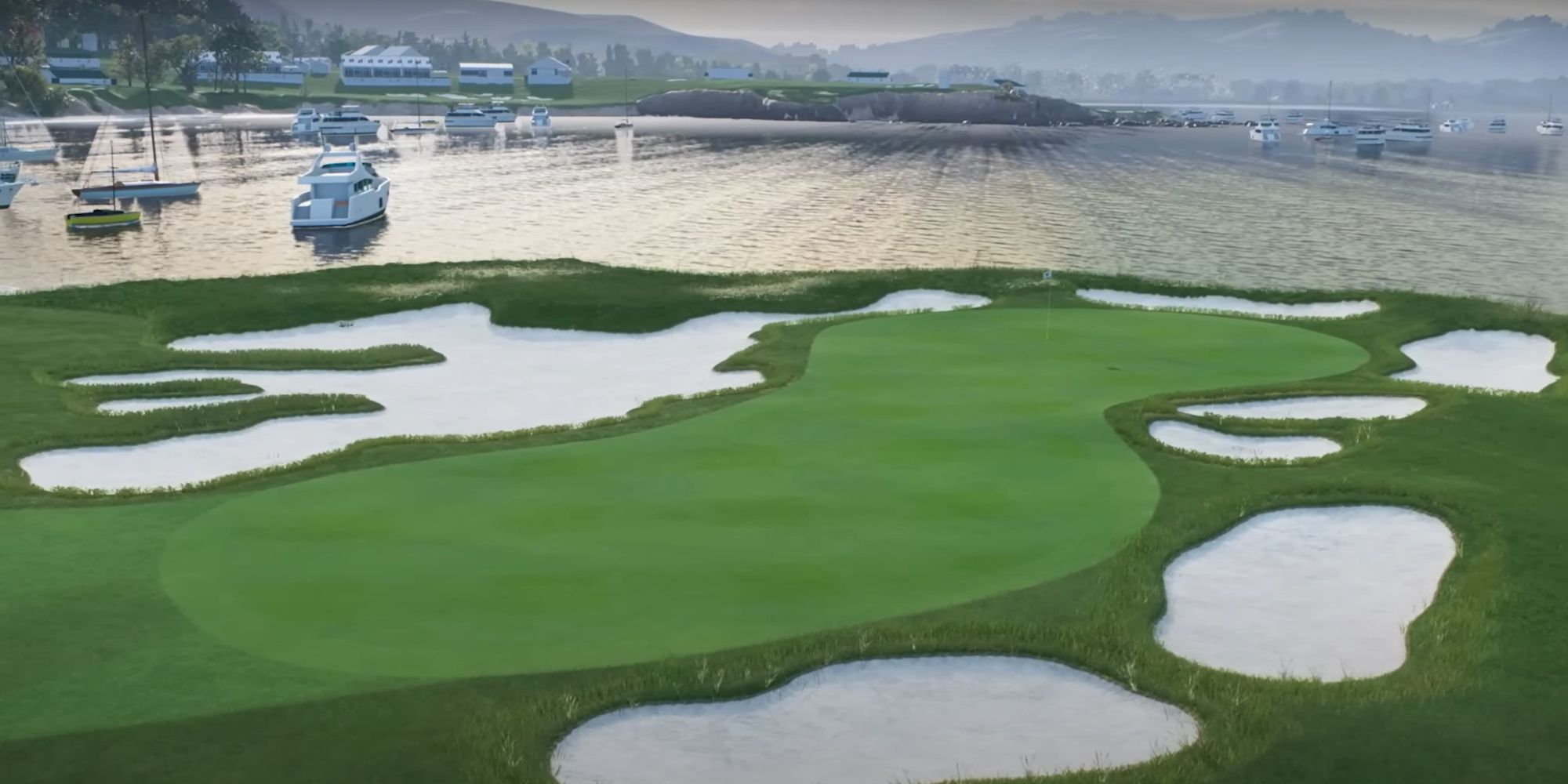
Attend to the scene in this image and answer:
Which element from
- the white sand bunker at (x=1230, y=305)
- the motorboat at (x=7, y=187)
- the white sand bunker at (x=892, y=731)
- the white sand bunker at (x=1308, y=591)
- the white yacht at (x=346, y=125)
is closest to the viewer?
the white sand bunker at (x=892, y=731)

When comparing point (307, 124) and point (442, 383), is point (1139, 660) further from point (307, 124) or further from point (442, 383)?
point (307, 124)

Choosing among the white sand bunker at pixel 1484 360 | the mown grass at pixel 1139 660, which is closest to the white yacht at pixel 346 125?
the mown grass at pixel 1139 660

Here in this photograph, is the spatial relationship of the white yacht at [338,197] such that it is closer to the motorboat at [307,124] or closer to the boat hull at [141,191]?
the boat hull at [141,191]

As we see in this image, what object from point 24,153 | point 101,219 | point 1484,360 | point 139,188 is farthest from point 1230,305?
point 24,153

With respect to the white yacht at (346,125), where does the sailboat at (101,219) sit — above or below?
below

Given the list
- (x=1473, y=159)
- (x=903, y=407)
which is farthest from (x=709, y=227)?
(x=1473, y=159)
